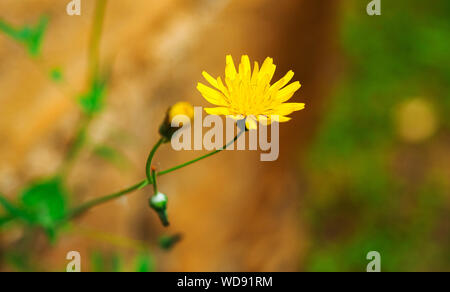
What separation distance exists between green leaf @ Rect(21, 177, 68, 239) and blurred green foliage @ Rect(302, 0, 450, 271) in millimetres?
1159

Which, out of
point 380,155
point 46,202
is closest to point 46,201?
point 46,202

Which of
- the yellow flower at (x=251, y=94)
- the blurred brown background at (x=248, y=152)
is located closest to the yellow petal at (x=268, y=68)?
the yellow flower at (x=251, y=94)

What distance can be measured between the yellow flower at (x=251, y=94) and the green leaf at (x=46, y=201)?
684mm

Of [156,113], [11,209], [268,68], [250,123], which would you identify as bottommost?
[11,209]

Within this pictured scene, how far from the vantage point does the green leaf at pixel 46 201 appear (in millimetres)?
1420

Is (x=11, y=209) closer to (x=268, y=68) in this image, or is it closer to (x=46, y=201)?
(x=46, y=201)

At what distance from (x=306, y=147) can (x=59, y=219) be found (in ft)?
4.10

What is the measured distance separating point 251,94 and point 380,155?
61.5 inches

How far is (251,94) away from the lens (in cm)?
99

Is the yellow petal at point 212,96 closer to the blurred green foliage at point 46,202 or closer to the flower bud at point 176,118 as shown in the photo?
the flower bud at point 176,118

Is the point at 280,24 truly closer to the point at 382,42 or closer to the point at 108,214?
the point at 382,42

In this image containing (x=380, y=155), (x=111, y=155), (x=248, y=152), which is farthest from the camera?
(x=380, y=155)

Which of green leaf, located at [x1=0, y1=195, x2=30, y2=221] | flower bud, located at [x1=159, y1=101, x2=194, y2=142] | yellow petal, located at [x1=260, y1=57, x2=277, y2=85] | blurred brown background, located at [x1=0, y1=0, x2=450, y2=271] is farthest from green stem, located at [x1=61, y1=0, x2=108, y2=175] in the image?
yellow petal, located at [x1=260, y1=57, x2=277, y2=85]
